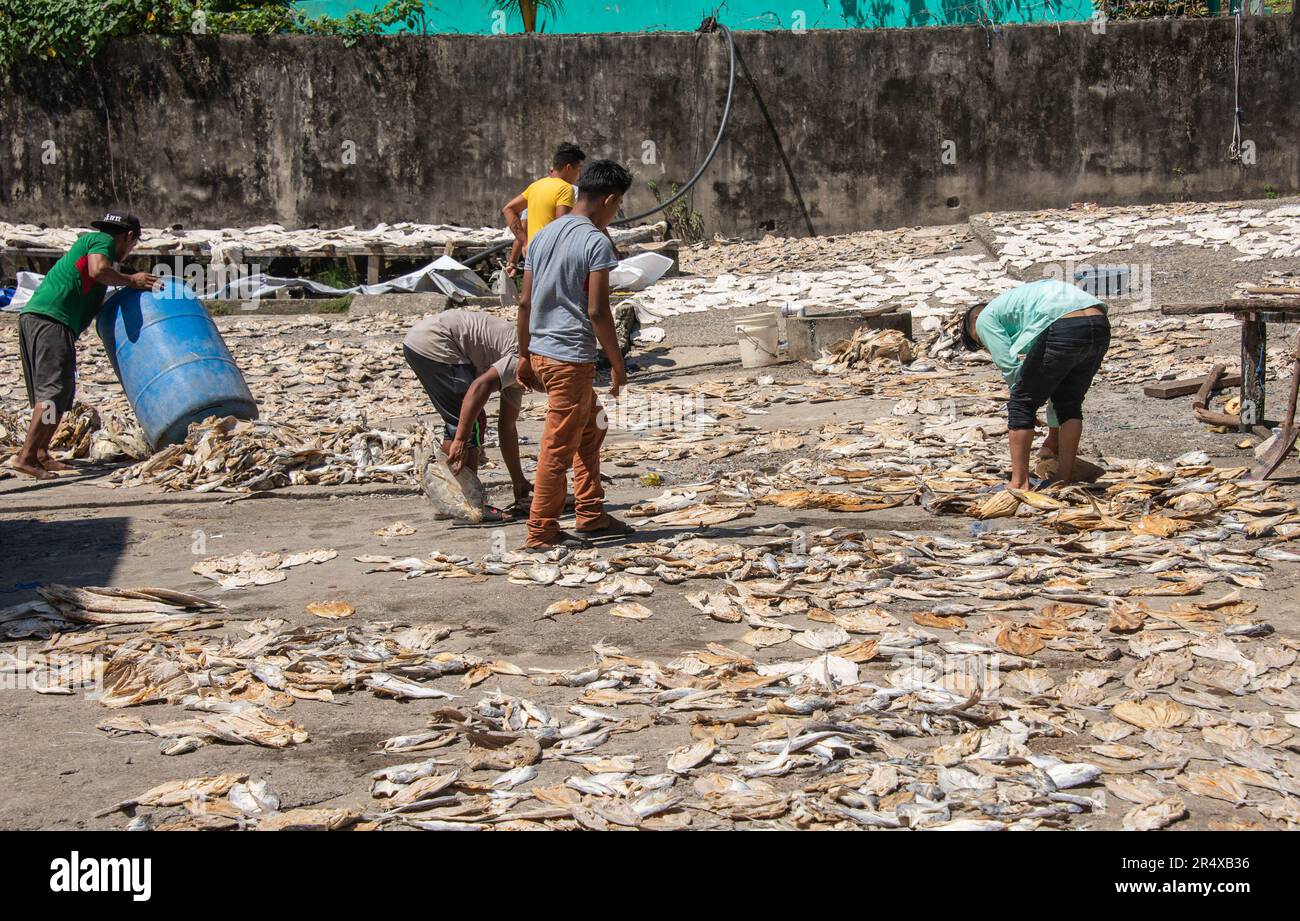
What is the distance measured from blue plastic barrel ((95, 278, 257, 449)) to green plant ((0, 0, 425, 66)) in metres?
10.1

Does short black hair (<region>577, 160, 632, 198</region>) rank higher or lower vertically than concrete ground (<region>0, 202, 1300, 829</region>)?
higher

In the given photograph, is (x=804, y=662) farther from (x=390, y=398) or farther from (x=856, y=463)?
(x=390, y=398)

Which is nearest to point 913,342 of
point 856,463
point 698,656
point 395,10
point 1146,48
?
point 856,463

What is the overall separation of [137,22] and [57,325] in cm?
1114

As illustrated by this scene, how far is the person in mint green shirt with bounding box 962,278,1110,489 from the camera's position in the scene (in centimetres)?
628

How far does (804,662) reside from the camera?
14.4ft

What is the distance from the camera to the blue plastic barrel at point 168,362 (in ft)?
28.1

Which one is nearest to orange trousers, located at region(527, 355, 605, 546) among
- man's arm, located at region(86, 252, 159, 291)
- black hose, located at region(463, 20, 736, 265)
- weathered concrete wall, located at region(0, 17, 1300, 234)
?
man's arm, located at region(86, 252, 159, 291)

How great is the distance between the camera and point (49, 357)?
8.52 m

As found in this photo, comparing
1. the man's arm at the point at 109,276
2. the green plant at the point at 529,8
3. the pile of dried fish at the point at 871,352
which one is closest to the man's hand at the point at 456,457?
the man's arm at the point at 109,276

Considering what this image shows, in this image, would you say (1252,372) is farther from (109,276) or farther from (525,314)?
(109,276)

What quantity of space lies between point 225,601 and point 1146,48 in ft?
53.8

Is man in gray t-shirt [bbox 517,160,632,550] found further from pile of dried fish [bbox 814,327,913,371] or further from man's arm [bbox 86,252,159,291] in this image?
pile of dried fish [bbox 814,327,913,371]

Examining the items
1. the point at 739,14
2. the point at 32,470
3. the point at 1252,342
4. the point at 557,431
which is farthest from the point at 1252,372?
the point at 739,14
